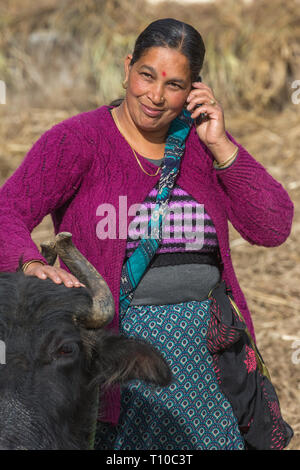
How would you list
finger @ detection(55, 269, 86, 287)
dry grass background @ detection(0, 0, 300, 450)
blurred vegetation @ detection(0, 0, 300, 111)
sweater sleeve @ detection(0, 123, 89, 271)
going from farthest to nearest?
blurred vegetation @ detection(0, 0, 300, 111), dry grass background @ detection(0, 0, 300, 450), sweater sleeve @ detection(0, 123, 89, 271), finger @ detection(55, 269, 86, 287)

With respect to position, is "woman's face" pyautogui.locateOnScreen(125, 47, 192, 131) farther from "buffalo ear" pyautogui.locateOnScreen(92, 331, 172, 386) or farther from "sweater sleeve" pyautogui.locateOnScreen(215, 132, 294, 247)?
"buffalo ear" pyautogui.locateOnScreen(92, 331, 172, 386)

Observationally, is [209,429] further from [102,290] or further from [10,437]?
[10,437]

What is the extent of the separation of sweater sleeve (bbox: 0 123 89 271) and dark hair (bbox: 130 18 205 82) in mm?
577

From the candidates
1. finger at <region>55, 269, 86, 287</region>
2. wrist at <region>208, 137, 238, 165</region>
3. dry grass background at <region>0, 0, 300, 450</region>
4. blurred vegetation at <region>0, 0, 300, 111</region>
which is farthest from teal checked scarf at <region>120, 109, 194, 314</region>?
blurred vegetation at <region>0, 0, 300, 111</region>

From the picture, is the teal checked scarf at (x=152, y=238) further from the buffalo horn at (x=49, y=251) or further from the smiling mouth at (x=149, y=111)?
the buffalo horn at (x=49, y=251)

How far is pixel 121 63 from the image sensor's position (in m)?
11.6

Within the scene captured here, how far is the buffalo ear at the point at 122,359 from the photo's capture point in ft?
10.3

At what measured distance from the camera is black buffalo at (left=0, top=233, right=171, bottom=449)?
8.89 feet

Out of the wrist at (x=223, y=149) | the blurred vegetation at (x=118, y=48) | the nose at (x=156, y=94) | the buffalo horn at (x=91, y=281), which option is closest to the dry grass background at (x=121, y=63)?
the blurred vegetation at (x=118, y=48)

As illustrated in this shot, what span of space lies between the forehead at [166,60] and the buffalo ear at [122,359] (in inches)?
51.2

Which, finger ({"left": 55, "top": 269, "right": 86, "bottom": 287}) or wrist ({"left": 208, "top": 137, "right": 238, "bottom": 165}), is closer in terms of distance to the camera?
finger ({"left": 55, "top": 269, "right": 86, "bottom": 287})

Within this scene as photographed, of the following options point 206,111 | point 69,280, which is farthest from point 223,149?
point 69,280

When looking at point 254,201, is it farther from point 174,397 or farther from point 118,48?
point 118,48
